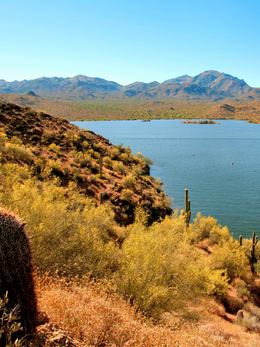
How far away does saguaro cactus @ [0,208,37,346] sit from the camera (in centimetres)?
342

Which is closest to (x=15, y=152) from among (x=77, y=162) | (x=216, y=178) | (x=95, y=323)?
(x=77, y=162)

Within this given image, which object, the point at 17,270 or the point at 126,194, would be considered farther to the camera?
the point at 126,194

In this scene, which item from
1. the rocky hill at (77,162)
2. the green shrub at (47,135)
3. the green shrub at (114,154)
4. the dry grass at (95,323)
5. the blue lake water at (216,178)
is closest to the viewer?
the dry grass at (95,323)

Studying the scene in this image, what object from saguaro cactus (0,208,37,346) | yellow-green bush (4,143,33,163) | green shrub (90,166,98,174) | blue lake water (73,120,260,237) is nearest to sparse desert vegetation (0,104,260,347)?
saguaro cactus (0,208,37,346)

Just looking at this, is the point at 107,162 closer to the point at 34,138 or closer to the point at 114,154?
the point at 114,154

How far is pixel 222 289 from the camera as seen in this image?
11828mm

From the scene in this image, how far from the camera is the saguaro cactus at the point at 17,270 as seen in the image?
342 centimetres

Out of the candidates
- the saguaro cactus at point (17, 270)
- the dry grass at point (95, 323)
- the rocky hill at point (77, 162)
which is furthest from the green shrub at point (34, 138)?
the saguaro cactus at point (17, 270)

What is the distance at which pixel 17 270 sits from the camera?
358cm

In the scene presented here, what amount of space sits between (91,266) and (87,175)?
17200mm

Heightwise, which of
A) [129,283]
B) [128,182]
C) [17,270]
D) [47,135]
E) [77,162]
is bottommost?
[129,283]

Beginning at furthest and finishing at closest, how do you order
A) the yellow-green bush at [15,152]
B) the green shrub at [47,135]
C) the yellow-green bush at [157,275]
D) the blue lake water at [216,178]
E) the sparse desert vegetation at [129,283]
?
the green shrub at [47,135], the blue lake water at [216,178], the yellow-green bush at [15,152], the yellow-green bush at [157,275], the sparse desert vegetation at [129,283]

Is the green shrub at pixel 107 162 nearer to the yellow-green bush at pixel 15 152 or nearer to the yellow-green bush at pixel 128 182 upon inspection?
the yellow-green bush at pixel 128 182

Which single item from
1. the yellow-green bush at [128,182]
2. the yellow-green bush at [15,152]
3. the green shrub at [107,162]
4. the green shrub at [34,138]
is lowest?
the yellow-green bush at [128,182]
